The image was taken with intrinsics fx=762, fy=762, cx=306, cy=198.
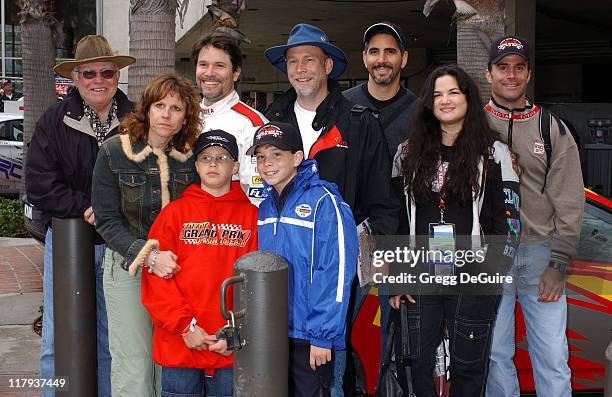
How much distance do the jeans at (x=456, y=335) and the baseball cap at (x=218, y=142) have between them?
1165 millimetres

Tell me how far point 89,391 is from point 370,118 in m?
2.02

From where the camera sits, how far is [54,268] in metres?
3.82

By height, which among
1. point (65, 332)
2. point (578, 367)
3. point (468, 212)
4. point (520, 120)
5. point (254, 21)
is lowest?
point (578, 367)

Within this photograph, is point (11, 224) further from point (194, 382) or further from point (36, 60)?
point (194, 382)

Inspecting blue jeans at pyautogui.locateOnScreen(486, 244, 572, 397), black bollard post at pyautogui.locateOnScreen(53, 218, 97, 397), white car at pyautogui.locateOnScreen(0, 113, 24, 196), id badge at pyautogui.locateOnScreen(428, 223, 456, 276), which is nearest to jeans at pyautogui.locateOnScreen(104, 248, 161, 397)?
black bollard post at pyautogui.locateOnScreen(53, 218, 97, 397)

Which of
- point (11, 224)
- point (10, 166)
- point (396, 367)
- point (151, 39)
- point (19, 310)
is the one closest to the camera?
point (396, 367)

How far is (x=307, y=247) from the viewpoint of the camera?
3414 millimetres

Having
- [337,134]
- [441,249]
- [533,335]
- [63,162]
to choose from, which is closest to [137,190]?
[63,162]

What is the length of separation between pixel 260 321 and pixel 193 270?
625 millimetres

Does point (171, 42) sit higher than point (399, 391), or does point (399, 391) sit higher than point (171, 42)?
point (171, 42)

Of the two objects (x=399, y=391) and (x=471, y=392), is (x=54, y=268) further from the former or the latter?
(x=471, y=392)

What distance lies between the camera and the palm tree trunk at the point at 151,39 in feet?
18.2

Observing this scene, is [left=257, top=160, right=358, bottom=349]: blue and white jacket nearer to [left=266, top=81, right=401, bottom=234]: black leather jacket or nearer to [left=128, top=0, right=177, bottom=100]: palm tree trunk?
[left=266, top=81, right=401, bottom=234]: black leather jacket

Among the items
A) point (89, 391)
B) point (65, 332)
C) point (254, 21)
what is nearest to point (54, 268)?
point (65, 332)
